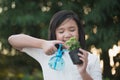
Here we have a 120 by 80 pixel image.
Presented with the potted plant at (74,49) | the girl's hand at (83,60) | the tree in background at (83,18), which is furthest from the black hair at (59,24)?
the tree in background at (83,18)

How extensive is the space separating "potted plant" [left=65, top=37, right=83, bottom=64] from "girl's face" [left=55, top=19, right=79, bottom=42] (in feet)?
0.56

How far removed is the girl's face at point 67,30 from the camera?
345cm

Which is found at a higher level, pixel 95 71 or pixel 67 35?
pixel 67 35

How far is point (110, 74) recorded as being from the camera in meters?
6.27

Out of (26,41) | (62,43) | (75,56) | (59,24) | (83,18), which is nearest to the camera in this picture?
(75,56)

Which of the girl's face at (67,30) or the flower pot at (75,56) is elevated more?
the girl's face at (67,30)

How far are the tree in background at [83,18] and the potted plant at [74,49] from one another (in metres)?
2.43

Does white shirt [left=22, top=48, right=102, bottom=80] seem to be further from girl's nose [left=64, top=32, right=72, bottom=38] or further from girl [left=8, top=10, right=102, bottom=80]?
girl's nose [left=64, top=32, right=72, bottom=38]

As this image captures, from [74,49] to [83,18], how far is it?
259 cm

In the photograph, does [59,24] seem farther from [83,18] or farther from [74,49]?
[83,18]

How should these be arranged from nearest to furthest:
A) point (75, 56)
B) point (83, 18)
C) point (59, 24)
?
point (75, 56) < point (59, 24) < point (83, 18)

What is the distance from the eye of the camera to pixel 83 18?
5770 mm

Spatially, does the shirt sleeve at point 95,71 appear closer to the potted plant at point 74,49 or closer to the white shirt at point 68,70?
the white shirt at point 68,70

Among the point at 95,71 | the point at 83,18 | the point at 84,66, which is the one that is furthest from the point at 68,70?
the point at 83,18
